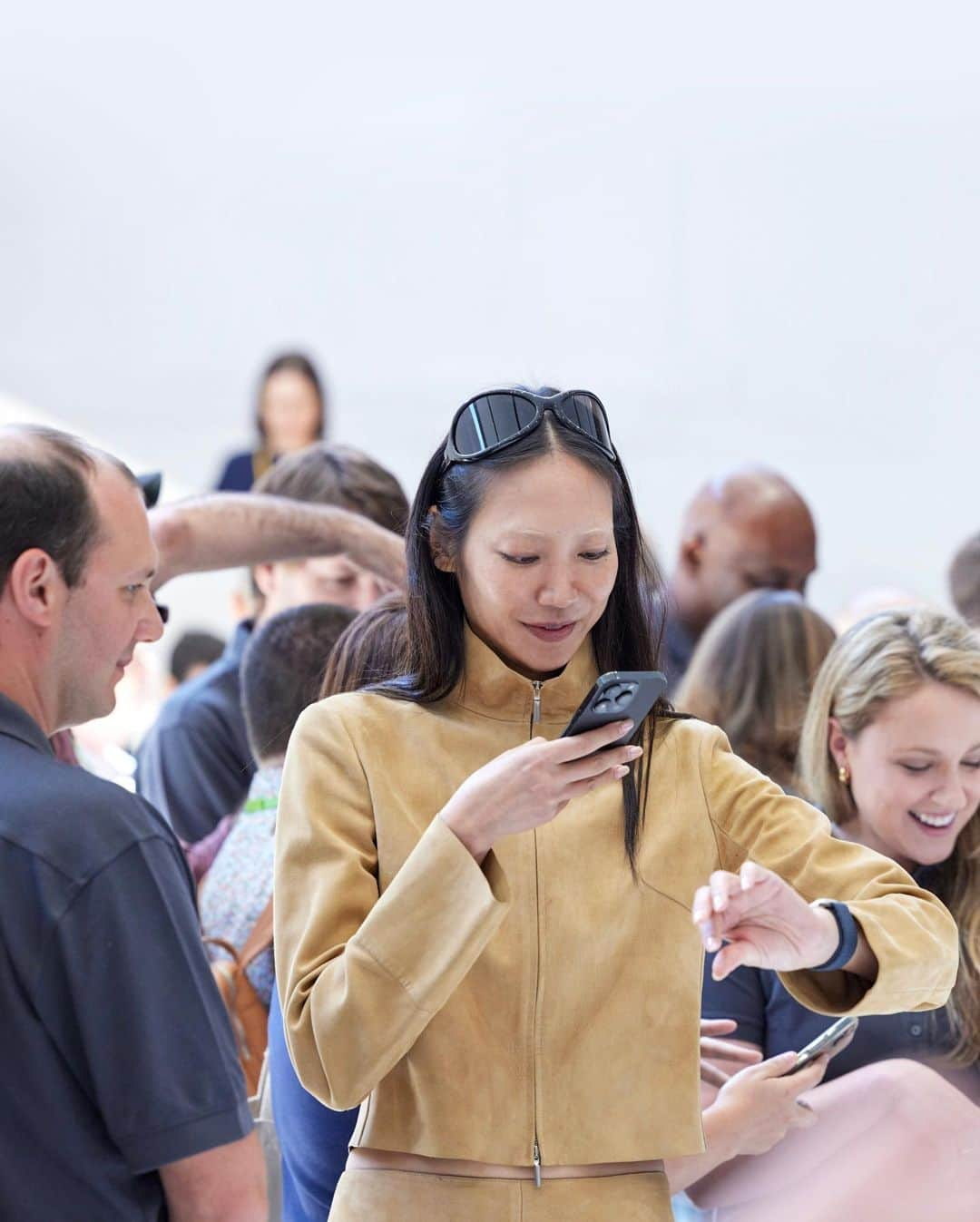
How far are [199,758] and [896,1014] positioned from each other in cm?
135

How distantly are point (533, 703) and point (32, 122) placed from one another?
8.59 meters

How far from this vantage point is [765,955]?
1523 millimetres

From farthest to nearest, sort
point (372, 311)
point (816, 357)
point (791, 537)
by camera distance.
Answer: point (372, 311)
point (816, 357)
point (791, 537)

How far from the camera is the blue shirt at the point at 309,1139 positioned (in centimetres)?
183

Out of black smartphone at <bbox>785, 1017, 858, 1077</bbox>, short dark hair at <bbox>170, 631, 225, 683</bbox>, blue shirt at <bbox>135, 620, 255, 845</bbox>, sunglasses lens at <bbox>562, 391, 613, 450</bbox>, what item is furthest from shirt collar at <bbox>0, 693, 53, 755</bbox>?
short dark hair at <bbox>170, 631, 225, 683</bbox>

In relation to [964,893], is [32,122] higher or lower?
higher

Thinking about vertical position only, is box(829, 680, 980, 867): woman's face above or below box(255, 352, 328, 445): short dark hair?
below

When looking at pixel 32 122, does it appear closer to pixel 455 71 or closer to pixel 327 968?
pixel 455 71

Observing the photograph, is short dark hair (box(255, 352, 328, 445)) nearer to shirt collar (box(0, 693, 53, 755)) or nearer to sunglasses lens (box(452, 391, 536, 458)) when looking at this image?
sunglasses lens (box(452, 391, 536, 458))

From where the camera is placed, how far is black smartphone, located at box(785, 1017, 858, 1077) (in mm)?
1985

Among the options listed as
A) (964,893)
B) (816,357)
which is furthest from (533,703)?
(816,357)

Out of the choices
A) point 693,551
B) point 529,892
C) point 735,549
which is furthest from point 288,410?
point 529,892

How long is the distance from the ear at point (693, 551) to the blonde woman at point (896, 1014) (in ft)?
5.21

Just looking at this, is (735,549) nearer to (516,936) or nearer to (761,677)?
(761,677)
